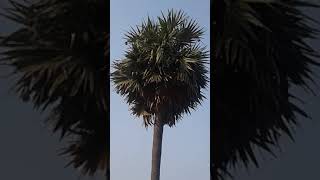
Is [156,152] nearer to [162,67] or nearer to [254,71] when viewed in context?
[162,67]

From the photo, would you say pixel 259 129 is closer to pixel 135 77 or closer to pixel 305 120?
pixel 305 120

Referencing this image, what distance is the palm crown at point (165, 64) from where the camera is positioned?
8.07ft

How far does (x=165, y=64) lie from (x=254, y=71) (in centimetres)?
43

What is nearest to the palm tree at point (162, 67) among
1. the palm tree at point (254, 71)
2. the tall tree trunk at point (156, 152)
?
the tall tree trunk at point (156, 152)

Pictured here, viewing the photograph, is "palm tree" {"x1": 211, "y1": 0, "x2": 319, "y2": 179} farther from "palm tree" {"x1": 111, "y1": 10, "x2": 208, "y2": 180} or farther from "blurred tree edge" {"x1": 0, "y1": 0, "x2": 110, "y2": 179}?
"blurred tree edge" {"x1": 0, "y1": 0, "x2": 110, "y2": 179}

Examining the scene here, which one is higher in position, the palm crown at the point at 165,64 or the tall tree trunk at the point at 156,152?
the palm crown at the point at 165,64

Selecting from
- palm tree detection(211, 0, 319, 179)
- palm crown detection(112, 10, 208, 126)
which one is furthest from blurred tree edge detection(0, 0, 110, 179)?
palm tree detection(211, 0, 319, 179)

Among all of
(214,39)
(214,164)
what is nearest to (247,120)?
(214,164)

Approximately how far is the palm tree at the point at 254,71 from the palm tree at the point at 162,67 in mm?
121

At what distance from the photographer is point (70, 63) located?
2523 millimetres

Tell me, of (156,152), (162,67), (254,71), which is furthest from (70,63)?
(254,71)

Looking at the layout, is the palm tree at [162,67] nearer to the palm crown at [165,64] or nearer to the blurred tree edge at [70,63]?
the palm crown at [165,64]

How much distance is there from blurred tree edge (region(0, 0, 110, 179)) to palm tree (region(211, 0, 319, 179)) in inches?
20.9

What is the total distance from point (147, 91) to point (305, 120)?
0.83m
